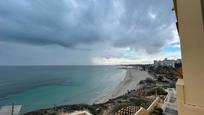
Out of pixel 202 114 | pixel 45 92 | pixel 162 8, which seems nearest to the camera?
pixel 202 114

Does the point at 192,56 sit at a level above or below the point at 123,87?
above

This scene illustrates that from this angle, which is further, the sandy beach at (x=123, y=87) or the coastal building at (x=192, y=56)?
the sandy beach at (x=123, y=87)

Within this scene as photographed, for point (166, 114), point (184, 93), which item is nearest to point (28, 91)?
point (166, 114)

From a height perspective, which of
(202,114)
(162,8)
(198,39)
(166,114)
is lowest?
(166,114)

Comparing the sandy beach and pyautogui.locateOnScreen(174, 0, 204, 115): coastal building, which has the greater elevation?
pyautogui.locateOnScreen(174, 0, 204, 115): coastal building

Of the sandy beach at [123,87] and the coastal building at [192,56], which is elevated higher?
the coastal building at [192,56]

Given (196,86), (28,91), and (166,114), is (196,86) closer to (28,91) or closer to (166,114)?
(166,114)

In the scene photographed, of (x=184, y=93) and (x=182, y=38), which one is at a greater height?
(x=182, y=38)

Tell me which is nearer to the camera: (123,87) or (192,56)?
(192,56)
